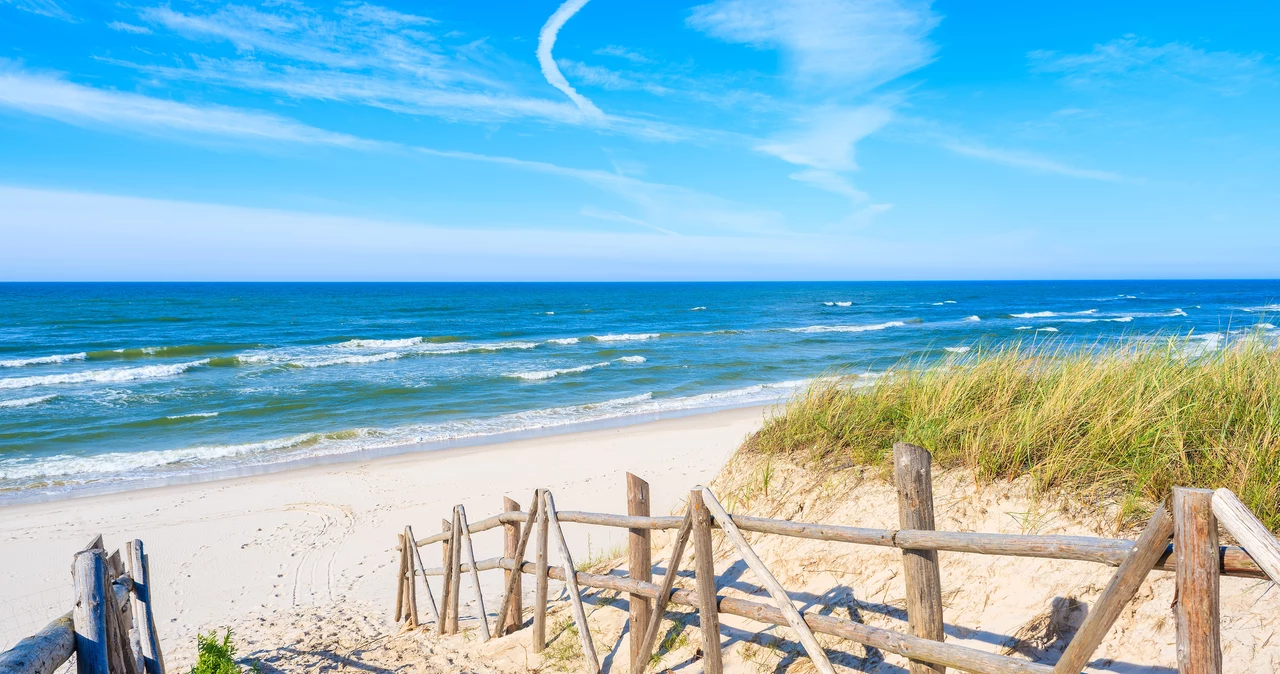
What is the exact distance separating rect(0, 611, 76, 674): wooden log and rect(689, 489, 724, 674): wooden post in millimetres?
3073

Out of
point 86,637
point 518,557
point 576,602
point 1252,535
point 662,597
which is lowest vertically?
Result: point 576,602

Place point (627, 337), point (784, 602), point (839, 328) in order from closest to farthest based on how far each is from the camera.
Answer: point (784, 602) → point (627, 337) → point (839, 328)

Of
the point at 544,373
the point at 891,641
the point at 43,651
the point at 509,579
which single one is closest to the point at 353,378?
the point at 544,373

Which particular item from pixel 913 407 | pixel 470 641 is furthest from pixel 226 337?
pixel 913 407

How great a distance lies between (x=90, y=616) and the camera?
122 inches

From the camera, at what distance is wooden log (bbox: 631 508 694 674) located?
4308 millimetres

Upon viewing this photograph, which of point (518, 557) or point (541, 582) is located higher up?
point (518, 557)

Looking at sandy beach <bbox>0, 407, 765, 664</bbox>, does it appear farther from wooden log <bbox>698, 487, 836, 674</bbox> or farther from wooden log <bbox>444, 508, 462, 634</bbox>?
wooden log <bbox>698, 487, 836, 674</bbox>

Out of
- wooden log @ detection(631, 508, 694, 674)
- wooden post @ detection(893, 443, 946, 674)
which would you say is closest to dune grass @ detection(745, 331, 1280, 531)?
wooden post @ detection(893, 443, 946, 674)

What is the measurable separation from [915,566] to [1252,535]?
1.58 meters

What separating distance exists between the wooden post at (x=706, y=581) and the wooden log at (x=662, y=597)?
0.08 m

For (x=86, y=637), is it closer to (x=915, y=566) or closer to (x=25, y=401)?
(x=915, y=566)

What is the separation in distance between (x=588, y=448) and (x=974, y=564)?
36.6ft

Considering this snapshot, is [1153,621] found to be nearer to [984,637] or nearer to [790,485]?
[984,637]
